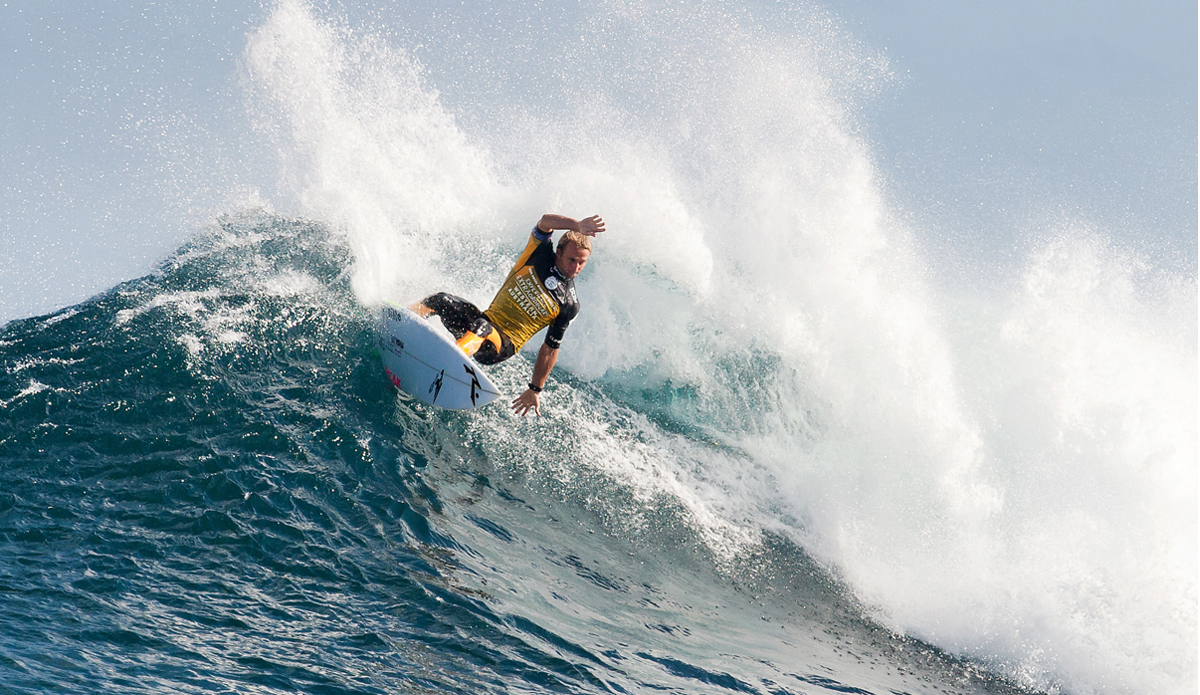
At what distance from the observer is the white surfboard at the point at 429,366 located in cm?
790

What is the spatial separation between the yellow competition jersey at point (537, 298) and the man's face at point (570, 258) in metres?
0.10

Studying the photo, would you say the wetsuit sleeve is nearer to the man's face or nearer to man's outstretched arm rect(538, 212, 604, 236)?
the man's face

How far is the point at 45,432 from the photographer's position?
22.7 feet

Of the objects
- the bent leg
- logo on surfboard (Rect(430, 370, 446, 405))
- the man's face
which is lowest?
logo on surfboard (Rect(430, 370, 446, 405))

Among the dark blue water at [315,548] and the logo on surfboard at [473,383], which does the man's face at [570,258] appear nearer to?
the logo on surfboard at [473,383]

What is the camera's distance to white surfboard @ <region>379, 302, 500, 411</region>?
790 centimetres

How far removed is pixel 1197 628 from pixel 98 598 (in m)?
10.2

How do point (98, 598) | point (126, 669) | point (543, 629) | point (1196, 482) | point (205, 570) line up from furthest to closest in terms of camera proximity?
point (1196, 482), point (543, 629), point (205, 570), point (98, 598), point (126, 669)

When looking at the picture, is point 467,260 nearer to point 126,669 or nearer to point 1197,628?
point 126,669

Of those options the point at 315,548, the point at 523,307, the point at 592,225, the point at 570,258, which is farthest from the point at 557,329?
the point at 315,548

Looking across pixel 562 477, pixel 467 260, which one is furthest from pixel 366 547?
pixel 467 260

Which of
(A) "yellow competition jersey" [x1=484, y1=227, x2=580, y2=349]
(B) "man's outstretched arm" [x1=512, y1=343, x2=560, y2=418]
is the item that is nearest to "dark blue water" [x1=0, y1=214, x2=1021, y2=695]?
(B) "man's outstretched arm" [x1=512, y1=343, x2=560, y2=418]

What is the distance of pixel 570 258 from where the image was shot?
7.95 metres

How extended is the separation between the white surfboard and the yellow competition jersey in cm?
76
